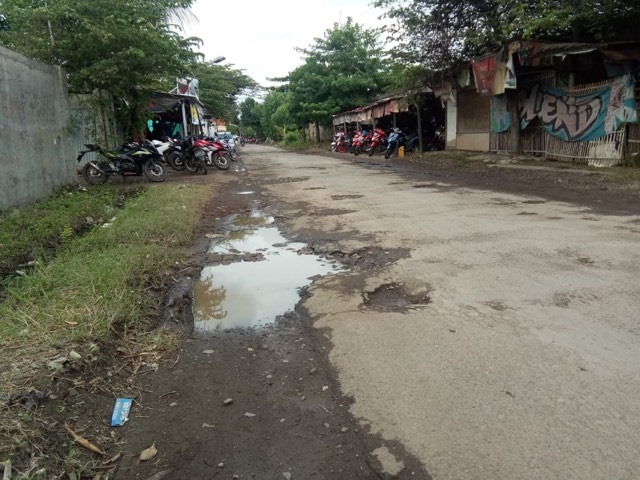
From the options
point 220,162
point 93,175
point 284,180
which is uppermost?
point 220,162

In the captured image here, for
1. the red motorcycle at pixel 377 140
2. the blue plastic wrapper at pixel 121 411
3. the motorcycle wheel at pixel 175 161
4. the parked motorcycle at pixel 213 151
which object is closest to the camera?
the blue plastic wrapper at pixel 121 411

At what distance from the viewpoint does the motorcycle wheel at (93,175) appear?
38.0 feet

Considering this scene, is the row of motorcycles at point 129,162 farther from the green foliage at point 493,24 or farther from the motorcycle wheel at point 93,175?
the green foliage at point 493,24

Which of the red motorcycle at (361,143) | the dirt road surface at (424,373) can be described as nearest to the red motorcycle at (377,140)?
the red motorcycle at (361,143)

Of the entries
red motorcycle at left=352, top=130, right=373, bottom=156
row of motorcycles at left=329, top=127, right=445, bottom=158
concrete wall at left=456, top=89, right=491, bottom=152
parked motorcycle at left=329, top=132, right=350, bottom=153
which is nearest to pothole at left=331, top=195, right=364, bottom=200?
concrete wall at left=456, top=89, right=491, bottom=152

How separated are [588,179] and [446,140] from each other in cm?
1005

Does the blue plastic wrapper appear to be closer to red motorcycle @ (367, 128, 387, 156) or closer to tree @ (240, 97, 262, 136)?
red motorcycle @ (367, 128, 387, 156)

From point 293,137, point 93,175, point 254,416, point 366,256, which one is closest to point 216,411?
point 254,416

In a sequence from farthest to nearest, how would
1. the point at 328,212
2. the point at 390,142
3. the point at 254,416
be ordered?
the point at 390,142 < the point at 328,212 < the point at 254,416

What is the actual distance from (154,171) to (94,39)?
3.21 meters

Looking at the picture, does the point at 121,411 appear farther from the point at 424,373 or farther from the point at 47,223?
the point at 47,223

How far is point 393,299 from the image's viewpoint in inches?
153

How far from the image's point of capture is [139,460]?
7.13 feet

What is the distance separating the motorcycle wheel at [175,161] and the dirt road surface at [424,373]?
9.96 meters
